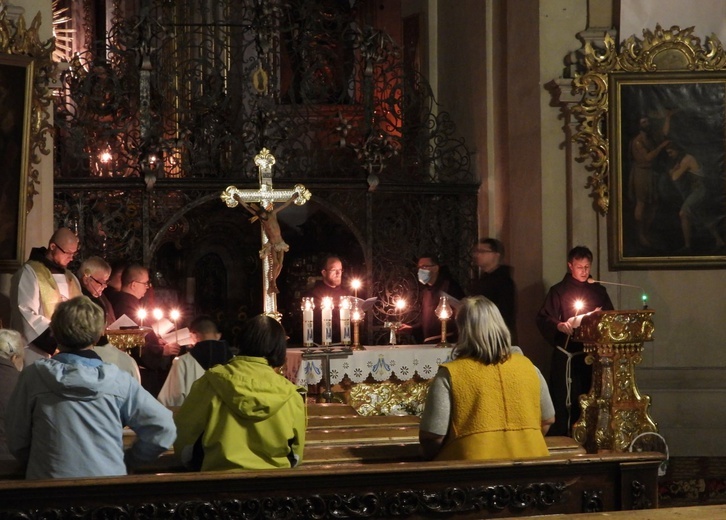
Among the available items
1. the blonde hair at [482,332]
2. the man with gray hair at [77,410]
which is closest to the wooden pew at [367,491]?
the man with gray hair at [77,410]

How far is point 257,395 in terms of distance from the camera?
198 inches

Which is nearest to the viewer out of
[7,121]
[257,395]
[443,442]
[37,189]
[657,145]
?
[257,395]

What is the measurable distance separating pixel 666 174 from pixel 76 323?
7554 mm

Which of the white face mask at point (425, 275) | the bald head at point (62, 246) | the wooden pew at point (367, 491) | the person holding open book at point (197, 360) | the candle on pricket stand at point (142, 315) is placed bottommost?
the wooden pew at point (367, 491)

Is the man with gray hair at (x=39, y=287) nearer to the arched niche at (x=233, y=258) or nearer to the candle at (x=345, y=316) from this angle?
the candle at (x=345, y=316)

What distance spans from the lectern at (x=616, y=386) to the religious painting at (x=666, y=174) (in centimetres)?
284

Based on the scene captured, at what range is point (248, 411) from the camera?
503cm

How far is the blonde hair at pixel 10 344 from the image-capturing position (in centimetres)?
602

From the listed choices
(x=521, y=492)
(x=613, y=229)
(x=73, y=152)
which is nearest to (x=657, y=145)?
(x=613, y=229)

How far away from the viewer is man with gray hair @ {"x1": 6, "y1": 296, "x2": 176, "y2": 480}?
188 inches

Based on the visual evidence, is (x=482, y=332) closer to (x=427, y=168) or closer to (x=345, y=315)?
(x=345, y=315)

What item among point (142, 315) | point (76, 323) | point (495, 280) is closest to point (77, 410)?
point (76, 323)

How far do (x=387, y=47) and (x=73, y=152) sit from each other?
10.9 ft

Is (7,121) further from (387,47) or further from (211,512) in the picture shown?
(211,512)
